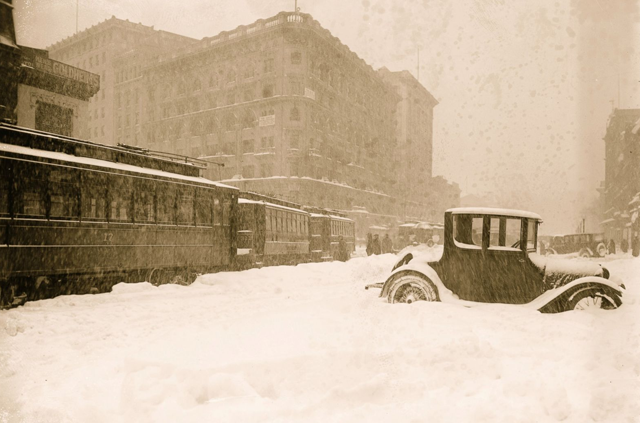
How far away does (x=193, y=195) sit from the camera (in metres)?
14.3

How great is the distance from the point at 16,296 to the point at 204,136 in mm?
→ 39493

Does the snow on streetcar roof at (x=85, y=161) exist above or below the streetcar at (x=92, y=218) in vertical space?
above

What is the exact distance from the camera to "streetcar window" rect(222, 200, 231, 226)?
15.5m

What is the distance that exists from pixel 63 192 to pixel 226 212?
19.4 feet

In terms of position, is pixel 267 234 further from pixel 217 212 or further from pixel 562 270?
pixel 562 270

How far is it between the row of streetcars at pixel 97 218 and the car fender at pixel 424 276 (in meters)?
7.40

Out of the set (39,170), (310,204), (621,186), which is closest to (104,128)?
(310,204)

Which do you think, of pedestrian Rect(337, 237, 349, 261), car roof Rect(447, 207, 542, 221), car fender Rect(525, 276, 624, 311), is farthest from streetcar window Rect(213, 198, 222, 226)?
pedestrian Rect(337, 237, 349, 261)

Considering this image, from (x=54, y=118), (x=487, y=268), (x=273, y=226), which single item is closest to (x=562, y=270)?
(x=487, y=268)

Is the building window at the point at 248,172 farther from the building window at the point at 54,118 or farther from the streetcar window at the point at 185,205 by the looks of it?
the streetcar window at the point at 185,205

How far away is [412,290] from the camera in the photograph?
7.54m

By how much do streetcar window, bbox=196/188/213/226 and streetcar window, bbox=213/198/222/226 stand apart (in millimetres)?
208

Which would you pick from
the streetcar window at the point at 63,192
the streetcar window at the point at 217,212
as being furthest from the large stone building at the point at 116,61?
the streetcar window at the point at 63,192

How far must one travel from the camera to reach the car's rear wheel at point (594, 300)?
263 inches
